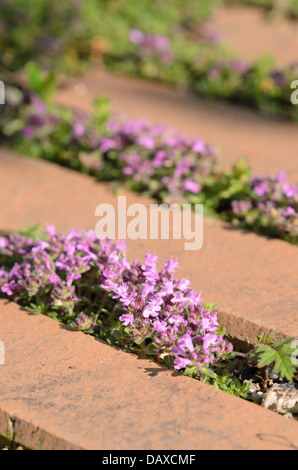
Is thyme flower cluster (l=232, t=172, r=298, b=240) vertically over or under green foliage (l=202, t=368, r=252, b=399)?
over

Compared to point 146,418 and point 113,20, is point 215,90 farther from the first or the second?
point 146,418

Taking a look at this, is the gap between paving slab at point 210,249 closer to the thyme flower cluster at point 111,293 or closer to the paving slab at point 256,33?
the thyme flower cluster at point 111,293

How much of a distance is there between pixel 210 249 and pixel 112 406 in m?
1.24

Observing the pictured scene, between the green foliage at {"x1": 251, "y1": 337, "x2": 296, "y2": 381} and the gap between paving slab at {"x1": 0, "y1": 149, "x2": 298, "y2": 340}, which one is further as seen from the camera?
the gap between paving slab at {"x1": 0, "y1": 149, "x2": 298, "y2": 340}

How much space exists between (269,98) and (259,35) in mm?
1621

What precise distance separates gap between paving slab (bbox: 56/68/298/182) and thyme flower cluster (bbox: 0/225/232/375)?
160cm

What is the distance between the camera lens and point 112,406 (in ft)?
8.27

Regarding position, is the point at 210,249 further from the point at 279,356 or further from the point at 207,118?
the point at 207,118

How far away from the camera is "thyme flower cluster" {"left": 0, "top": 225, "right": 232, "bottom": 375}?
107 inches

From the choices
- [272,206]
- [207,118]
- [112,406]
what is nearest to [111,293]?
[112,406]

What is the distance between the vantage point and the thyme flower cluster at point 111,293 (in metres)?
2.72

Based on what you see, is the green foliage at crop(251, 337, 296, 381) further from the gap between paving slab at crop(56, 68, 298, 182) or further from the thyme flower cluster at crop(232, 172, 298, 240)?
the gap between paving slab at crop(56, 68, 298, 182)

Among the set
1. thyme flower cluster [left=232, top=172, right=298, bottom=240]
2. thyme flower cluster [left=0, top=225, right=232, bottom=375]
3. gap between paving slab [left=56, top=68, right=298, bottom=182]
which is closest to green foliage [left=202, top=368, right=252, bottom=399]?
thyme flower cluster [left=0, top=225, right=232, bottom=375]

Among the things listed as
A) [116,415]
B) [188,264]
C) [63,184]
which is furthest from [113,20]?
[116,415]
